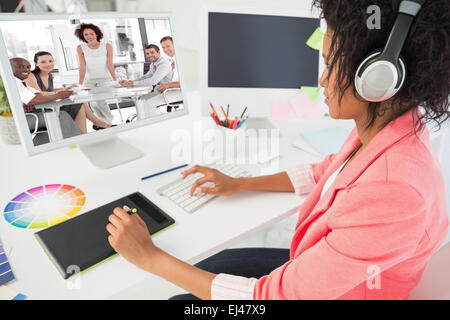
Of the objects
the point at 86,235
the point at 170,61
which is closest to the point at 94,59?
the point at 170,61

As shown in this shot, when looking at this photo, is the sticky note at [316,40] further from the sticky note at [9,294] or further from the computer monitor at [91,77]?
the sticky note at [9,294]

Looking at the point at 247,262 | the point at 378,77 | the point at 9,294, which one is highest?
the point at 378,77

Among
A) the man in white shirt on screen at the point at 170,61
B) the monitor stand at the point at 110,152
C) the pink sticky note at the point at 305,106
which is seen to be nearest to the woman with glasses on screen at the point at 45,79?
the monitor stand at the point at 110,152

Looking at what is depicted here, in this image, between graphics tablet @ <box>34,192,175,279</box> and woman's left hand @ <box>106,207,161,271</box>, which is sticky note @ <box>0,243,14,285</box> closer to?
graphics tablet @ <box>34,192,175,279</box>

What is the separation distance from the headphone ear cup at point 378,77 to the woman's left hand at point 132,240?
1.69 ft

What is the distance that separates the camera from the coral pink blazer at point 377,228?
1.67 ft

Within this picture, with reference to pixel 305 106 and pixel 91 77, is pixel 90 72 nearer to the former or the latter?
pixel 91 77

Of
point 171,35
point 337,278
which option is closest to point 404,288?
point 337,278

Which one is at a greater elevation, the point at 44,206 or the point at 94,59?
the point at 94,59

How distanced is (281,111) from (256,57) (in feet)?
0.79

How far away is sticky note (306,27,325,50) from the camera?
46.0 inches

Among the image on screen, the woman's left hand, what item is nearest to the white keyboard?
the woman's left hand

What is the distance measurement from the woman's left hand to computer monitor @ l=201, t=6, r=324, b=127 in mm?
641

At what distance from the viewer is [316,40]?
1.18 meters
